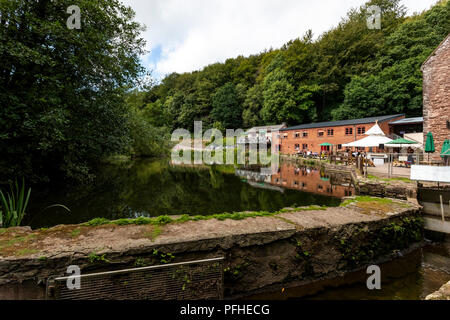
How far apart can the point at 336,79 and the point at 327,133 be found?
53.9 feet

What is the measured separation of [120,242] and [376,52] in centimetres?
4694

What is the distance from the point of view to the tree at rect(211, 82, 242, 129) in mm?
55188

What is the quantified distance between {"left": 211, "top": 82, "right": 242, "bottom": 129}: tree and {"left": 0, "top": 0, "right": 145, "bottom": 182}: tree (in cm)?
4448

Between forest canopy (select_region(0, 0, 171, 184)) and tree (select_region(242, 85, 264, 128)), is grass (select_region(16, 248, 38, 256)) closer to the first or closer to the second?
forest canopy (select_region(0, 0, 171, 184))

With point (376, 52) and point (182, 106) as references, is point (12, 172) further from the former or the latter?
point (182, 106)

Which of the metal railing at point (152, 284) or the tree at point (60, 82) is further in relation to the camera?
the tree at point (60, 82)

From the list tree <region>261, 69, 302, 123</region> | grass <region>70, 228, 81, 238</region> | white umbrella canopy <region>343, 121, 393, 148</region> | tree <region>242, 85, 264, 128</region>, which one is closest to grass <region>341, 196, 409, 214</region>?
grass <region>70, 228, 81, 238</region>

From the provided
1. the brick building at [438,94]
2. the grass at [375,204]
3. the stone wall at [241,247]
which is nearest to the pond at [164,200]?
the grass at [375,204]

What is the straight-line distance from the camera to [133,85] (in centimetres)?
1133

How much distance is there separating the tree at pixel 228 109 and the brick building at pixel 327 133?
20.4m

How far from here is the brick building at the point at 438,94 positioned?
40.1 feet

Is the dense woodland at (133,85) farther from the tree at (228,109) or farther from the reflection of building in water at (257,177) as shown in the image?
the reflection of building in water at (257,177)

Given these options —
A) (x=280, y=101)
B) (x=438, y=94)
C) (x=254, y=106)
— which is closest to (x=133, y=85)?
(x=438, y=94)

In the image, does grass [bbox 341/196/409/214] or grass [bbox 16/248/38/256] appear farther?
grass [bbox 341/196/409/214]
